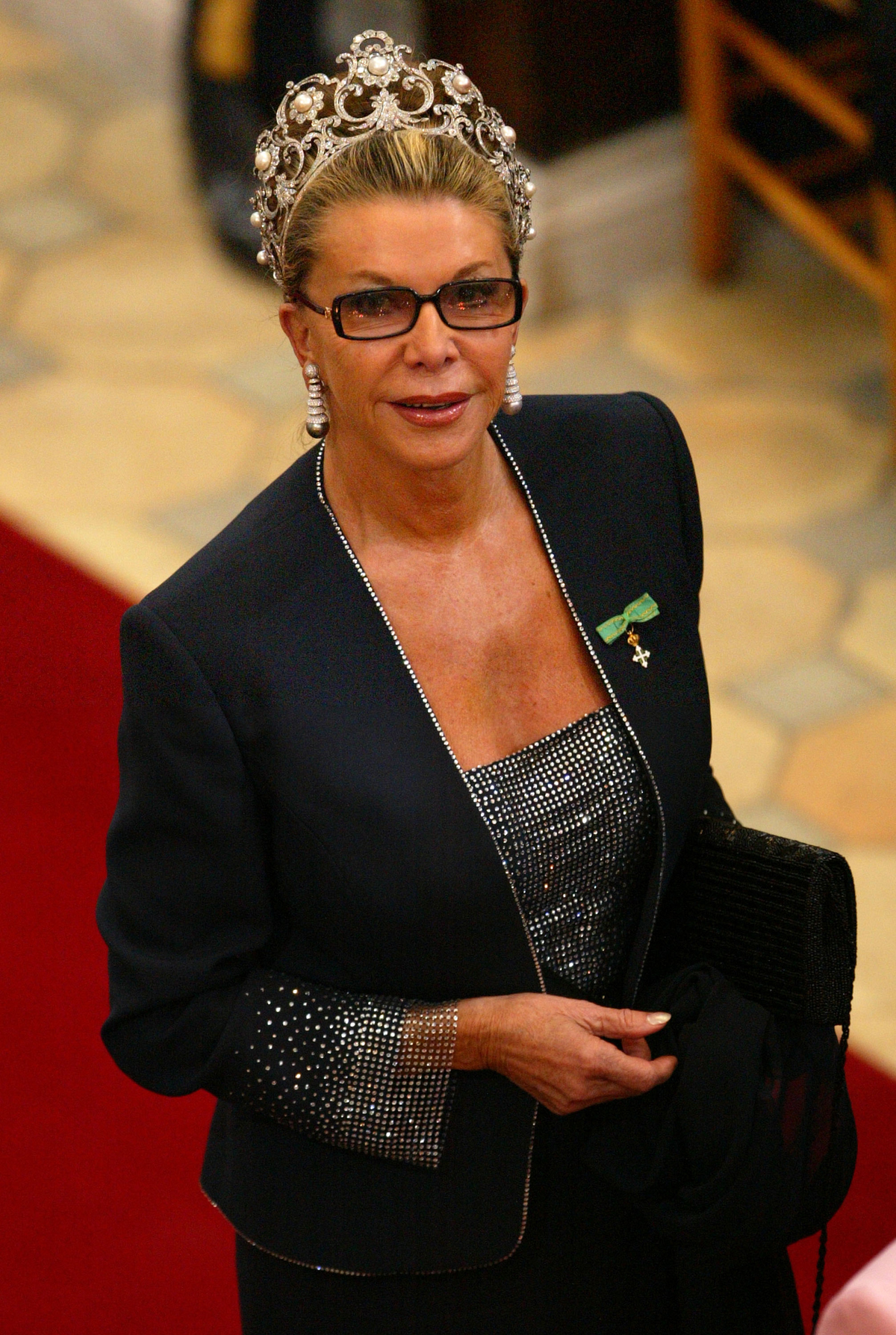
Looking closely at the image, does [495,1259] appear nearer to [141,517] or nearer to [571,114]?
[141,517]

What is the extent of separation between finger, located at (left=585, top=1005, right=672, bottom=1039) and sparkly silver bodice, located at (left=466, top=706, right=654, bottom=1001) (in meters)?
0.09

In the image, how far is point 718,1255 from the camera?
1.84 m

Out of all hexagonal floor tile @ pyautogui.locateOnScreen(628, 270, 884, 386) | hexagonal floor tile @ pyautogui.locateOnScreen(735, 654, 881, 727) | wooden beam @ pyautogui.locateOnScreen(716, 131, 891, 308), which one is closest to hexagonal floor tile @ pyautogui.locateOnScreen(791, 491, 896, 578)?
hexagonal floor tile @ pyautogui.locateOnScreen(735, 654, 881, 727)

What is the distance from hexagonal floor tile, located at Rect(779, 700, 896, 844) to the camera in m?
3.56

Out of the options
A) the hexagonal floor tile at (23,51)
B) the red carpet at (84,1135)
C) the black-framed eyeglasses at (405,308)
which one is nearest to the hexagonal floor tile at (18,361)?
the red carpet at (84,1135)

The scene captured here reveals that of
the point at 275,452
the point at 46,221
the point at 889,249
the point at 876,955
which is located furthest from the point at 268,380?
the point at 876,955

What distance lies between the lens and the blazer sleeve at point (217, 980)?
1.67m

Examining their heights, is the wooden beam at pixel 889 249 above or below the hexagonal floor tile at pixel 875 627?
above

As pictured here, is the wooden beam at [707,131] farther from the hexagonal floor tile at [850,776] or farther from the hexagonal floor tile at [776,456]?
the hexagonal floor tile at [850,776]

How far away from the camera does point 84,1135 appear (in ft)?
9.63

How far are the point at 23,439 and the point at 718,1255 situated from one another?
351 cm

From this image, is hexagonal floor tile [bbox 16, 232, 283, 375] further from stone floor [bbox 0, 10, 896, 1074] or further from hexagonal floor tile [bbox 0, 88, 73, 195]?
hexagonal floor tile [bbox 0, 88, 73, 195]

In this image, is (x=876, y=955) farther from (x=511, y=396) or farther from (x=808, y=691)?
(x=511, y=396)

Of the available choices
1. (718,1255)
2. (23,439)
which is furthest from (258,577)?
(23,439)
